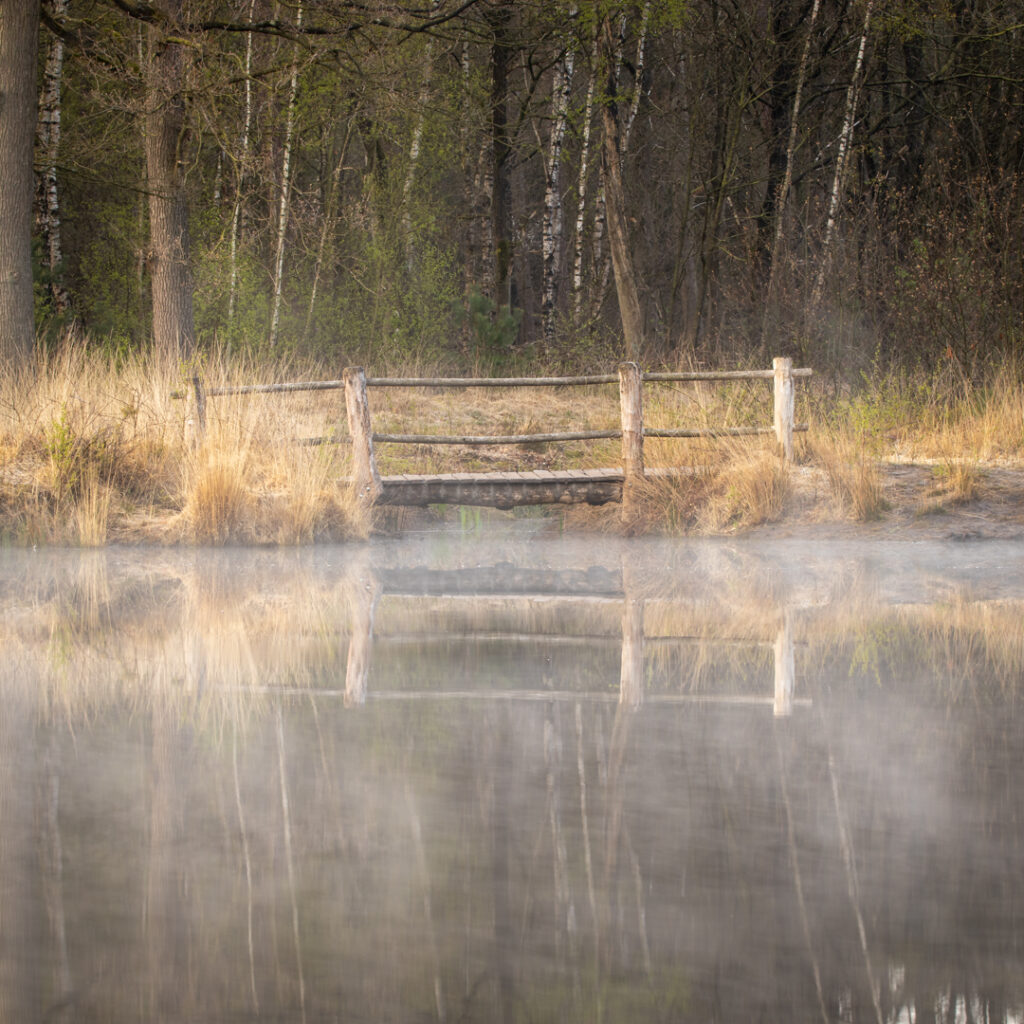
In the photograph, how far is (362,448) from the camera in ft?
32.7

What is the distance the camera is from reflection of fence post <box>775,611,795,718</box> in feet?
15.6

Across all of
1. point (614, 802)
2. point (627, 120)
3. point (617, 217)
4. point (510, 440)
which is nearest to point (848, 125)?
point (617, 217)

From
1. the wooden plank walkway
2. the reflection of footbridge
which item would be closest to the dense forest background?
the wooden plank walkway

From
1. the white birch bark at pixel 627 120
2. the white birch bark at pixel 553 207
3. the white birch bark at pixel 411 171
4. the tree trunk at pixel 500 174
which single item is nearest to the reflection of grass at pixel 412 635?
the white birch bark at pixel 627 120

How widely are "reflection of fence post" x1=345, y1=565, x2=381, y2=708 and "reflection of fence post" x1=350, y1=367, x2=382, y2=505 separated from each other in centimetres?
140

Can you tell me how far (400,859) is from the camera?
3236mm

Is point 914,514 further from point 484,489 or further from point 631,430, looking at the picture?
point 484,489

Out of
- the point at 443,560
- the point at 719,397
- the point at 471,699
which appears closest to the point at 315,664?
the point at 471,699

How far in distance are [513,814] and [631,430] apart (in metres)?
6.92

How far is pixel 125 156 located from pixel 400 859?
20.1m

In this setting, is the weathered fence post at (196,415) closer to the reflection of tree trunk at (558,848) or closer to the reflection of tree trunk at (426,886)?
the reflection of tree trunk at (558,848)

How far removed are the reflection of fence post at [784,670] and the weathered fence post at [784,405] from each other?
398 centimetres

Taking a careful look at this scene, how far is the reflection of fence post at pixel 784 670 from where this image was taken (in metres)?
4.75

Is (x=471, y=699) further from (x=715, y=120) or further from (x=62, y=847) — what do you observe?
(x=715, y=120)
